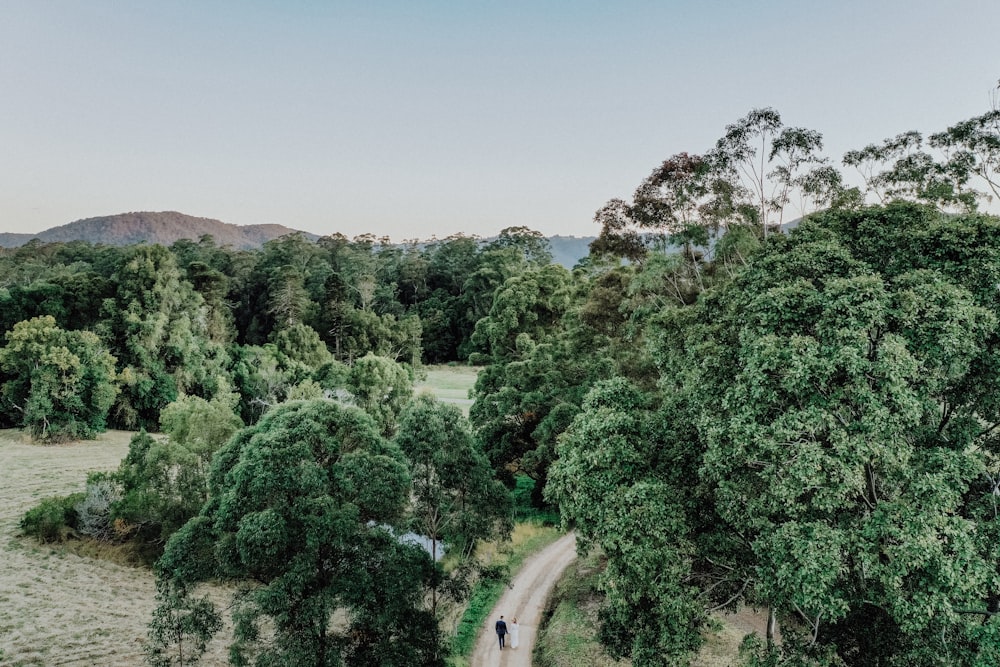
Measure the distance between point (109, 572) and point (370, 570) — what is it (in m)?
13.7

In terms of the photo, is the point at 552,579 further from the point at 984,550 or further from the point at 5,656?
the point at 5,656

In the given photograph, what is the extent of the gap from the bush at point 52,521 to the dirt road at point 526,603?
16211 mm

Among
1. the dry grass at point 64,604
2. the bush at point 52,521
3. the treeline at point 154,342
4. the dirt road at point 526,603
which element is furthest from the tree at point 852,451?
the bush at point 52,521

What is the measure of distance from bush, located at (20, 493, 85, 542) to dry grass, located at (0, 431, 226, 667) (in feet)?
1.23

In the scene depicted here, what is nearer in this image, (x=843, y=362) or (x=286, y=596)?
(x=843, y=362)

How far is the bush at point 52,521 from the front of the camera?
20.5 metres

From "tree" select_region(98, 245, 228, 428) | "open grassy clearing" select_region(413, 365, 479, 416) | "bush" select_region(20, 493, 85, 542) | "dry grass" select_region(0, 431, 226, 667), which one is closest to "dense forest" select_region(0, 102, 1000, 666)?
"dry grass" select_region(0, 431, 226, 667)

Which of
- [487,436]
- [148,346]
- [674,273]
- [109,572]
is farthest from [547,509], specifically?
[148,346]

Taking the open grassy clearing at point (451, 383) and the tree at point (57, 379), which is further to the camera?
the open grassy clearing at point (451, 383)

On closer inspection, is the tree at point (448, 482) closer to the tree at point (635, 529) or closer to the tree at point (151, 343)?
the tree at point (635, 529)

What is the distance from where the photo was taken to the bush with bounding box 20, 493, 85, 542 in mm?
20531

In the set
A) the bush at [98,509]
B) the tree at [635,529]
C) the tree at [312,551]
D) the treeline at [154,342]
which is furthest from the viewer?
the treeline at [154,342]

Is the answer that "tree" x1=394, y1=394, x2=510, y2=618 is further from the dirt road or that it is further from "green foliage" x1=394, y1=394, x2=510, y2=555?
the dirt road

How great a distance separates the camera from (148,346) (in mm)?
36469
